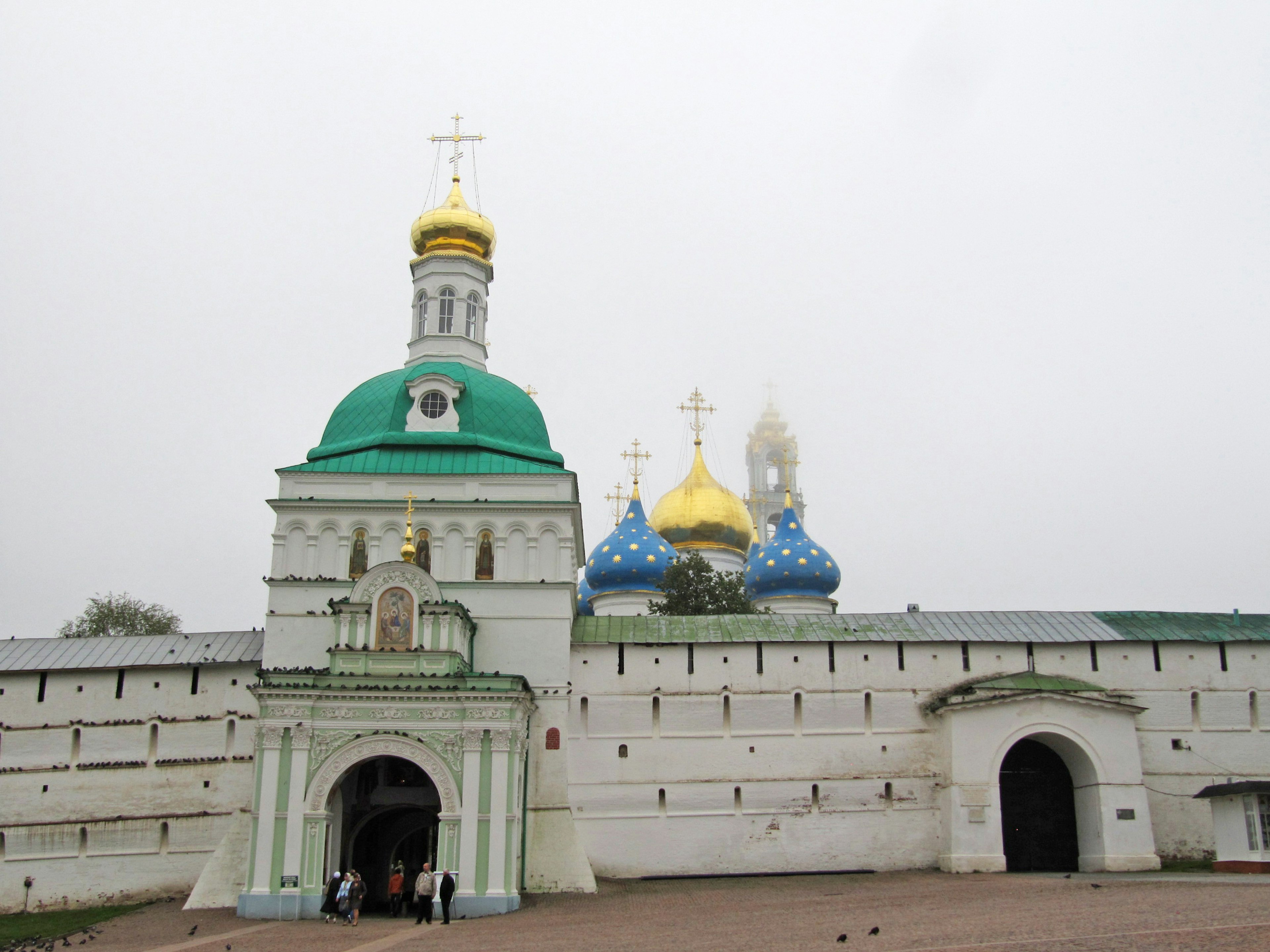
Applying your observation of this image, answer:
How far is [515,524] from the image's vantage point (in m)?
25.8

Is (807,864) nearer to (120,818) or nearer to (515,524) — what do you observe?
(515,524)

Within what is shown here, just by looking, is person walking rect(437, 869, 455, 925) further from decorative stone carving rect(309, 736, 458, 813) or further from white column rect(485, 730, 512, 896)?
decorative stone carving rect(309, 736, 458, 813)

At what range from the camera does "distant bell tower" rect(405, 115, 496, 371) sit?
29.5m

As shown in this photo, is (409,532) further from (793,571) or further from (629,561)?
(793,571)

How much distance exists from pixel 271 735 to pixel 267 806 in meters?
1.22

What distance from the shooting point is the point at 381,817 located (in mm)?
25141

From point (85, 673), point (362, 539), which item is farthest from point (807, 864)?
point (85, 673)

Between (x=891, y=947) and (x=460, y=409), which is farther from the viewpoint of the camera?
(x=460, y=409)

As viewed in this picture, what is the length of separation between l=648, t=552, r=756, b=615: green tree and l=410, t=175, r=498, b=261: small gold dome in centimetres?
1100

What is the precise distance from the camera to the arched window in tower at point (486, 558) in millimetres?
25547

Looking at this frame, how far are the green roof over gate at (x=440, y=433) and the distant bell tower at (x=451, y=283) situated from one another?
32.4 inches

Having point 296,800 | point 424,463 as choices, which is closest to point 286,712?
point 296,800

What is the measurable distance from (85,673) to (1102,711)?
21.8 metres

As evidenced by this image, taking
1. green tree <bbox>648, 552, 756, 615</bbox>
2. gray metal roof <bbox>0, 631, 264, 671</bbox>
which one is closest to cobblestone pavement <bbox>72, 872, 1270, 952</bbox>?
gray metal roof <bbox>0, 631, 264, 671</bbox>
